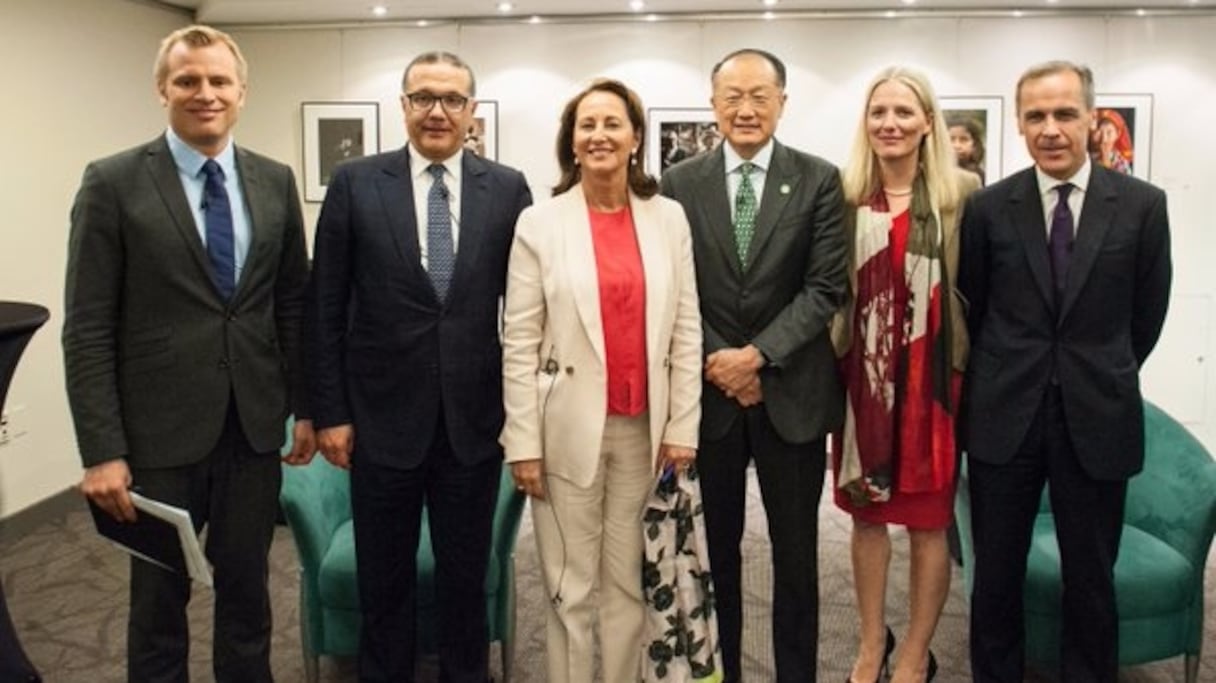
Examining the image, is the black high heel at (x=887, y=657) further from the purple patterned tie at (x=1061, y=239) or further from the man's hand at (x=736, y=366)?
the purple patterned tie at (x=1061, y=239)

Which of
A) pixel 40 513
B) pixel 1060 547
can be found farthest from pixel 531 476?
pixel 40 513

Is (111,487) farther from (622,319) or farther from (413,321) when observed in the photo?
(622,319)

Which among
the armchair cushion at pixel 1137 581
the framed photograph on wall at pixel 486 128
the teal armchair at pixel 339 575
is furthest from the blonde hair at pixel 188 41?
the framed photograph on wall at pixel 486 128

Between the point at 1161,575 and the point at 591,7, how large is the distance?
4491mm

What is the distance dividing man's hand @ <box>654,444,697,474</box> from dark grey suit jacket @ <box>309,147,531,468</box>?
0.48 meters

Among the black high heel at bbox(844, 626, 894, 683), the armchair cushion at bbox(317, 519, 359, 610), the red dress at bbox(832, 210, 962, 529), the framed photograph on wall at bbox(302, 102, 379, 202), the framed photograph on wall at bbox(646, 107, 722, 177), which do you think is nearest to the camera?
the red dress at bbox(832, 210, 962, 529)


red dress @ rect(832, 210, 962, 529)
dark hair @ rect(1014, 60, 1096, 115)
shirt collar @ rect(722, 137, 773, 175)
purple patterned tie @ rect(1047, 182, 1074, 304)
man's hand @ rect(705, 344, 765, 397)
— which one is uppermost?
dark hair @ rect(1014, 60, 1096, 115)

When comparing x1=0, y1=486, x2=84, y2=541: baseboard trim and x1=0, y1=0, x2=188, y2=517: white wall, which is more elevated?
x1=0, y1=0, x2=188, y2=517: white wall

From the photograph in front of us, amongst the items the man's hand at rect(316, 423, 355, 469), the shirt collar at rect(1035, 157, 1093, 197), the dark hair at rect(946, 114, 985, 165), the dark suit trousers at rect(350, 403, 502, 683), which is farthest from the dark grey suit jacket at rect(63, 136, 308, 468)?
the dark hair at rect(946, 114, 985, 165)

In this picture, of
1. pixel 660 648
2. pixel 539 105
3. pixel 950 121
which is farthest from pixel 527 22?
pixel 660 648

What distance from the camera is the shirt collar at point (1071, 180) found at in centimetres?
272

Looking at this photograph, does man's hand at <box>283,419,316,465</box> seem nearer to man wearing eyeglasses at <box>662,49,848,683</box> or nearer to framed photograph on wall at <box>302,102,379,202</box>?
man wearing eyeglasses at <box>662,49,848,683</box>

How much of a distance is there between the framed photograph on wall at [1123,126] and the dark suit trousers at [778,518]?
4356 mm

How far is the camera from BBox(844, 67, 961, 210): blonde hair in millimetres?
2771
